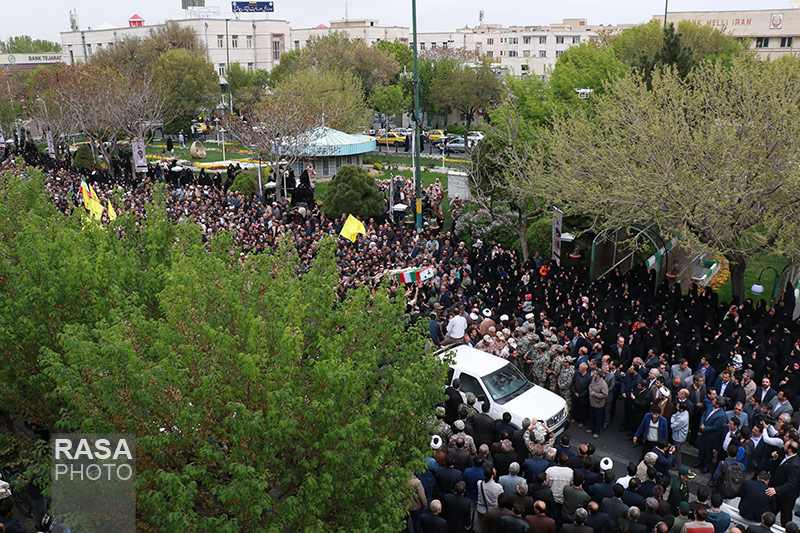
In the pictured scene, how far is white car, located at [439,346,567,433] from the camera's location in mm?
11672

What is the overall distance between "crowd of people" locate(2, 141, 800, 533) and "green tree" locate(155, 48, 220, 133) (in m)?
44.6

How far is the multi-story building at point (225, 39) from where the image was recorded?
85750 millimetres

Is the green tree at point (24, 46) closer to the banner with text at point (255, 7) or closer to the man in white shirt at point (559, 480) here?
the banner with text at point (255, 7)

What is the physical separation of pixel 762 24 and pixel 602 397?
5973 centimetres

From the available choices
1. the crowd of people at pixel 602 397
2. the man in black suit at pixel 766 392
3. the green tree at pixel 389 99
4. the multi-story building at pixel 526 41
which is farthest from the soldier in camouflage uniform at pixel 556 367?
the multi-story building at pixel 526 41

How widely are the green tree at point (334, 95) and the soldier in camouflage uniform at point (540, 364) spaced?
29.4m

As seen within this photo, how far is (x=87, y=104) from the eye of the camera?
3972cm

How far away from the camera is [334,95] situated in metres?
44.8

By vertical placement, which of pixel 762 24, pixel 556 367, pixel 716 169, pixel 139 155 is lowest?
pixel 556 367

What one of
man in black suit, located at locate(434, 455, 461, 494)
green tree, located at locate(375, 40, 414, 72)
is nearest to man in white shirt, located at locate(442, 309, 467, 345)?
man in black suit, located at locate(434, 455, 461, 494)

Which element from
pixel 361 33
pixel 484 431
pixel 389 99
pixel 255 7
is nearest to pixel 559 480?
pixel 484 431

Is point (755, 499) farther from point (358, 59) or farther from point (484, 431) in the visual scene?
point (358, 59)

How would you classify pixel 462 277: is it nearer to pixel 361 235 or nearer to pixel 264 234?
pixel 361 235

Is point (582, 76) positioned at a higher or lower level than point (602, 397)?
higher
